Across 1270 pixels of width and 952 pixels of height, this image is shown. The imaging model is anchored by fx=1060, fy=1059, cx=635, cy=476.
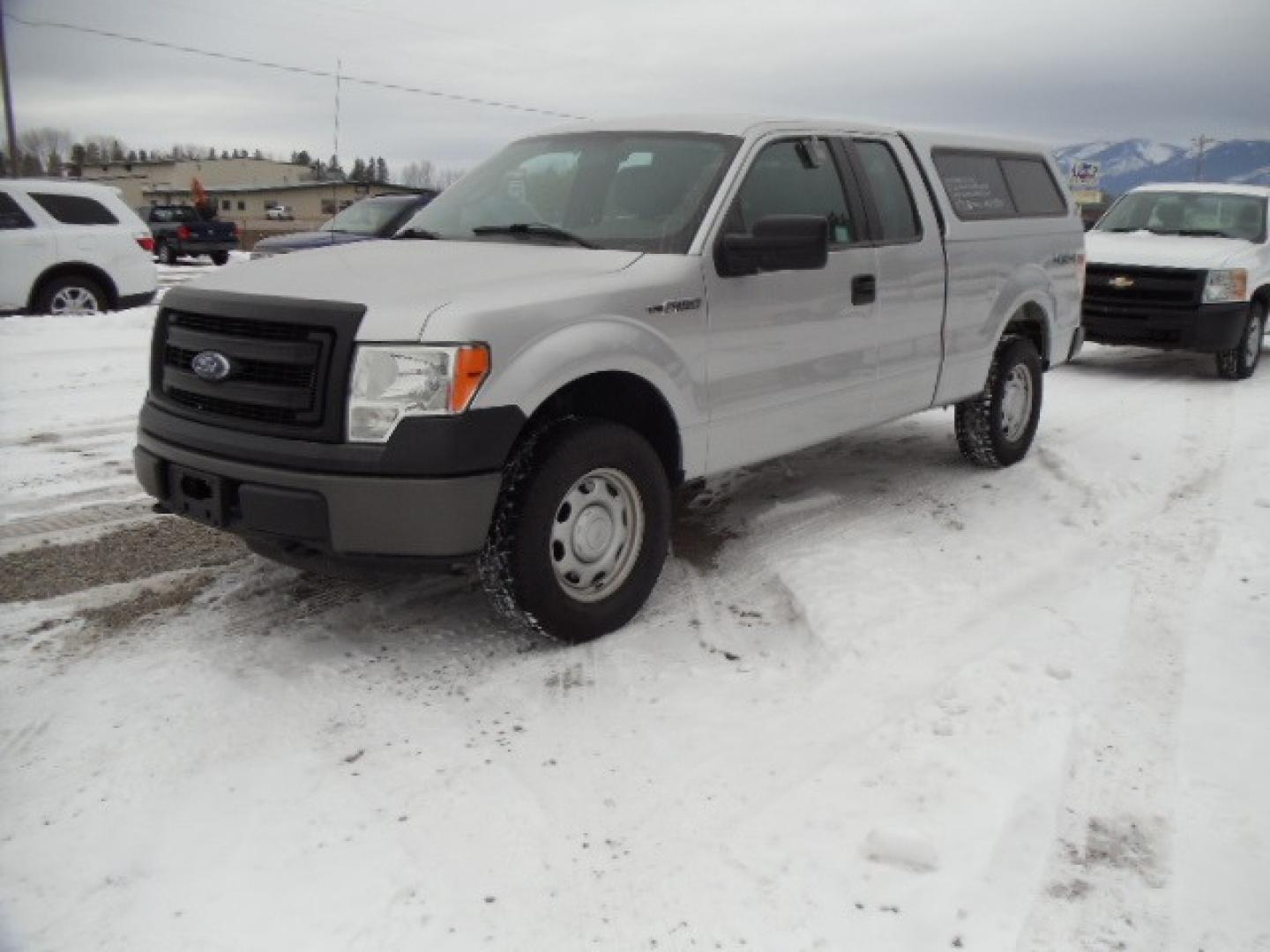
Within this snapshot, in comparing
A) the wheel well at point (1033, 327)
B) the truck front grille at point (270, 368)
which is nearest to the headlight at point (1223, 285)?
the wheel well at point (1033, 327)

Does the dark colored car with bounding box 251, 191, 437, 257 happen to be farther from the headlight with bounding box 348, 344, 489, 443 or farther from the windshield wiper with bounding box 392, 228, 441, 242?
the headlight with bounding box 348, 344, 489, 443

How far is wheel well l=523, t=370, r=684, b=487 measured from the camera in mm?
3836

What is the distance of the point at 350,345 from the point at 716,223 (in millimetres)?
1641

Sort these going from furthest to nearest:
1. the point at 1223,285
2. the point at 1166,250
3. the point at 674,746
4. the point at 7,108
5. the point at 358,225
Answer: the point at 358,225 → the point at 1166,250 → the point at 1223,285 → the point at 674,746 → the point at 7,108

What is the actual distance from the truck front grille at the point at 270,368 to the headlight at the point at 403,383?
63mm

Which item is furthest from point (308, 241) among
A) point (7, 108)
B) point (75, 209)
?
point (7, 108)

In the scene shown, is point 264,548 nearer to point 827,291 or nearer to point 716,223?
point 716,223

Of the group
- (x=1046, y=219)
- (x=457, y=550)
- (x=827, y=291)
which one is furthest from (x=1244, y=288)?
(x=457, y=550)

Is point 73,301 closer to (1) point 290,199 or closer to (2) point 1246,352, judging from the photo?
(2) point 1246,352

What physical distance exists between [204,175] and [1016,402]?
3230 inches

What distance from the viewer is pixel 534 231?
4492 millimetres

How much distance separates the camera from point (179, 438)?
3713 millimetres

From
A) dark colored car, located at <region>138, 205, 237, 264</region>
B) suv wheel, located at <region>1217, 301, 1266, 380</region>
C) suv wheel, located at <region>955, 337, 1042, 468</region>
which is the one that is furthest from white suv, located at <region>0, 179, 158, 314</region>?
dark colored car, located at <region>138, 205, 237, 264</region>

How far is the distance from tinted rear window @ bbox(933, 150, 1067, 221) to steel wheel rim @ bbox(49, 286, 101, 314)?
10.0 metres
